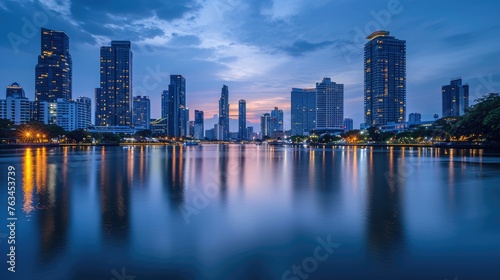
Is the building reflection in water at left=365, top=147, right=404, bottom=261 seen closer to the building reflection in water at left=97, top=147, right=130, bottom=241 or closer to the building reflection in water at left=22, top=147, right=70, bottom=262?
the building reflection in water at left=97, top=147, right=130, bottom=241

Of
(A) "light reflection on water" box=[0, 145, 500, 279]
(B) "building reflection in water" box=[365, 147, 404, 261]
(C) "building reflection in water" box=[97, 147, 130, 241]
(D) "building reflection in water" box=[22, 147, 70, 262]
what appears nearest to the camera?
(A) "light reflection on water" box=[0, 145, 500, 279]

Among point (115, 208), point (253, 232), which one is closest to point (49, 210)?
point (115, 208)

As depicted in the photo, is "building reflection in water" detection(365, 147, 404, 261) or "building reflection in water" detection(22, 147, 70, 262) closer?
"building reflection in water" detection(365, 147, 404, 261)

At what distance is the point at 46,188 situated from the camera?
70.3 ft

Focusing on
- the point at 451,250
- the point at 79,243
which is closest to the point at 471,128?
the point at 451,250

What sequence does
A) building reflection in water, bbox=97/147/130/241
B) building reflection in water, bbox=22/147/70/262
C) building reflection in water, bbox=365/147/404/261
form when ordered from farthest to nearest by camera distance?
building reflection in water, bbox=97/147/130/241 < building reflection in water, bbox=22/147/70/262 < building reflection in water, bbox=365/147/404/261

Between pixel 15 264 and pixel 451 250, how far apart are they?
11.9 meters

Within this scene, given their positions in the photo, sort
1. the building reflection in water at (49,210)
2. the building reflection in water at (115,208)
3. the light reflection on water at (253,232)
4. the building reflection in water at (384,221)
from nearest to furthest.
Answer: the light reflection on water at (253,232)
the building reflection in water at (384,221)
the building reflection in water at (49,210)
the building reflection in water at (115,208)

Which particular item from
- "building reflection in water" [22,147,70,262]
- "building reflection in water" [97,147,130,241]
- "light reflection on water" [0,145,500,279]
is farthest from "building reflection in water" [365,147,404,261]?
"building reflection in water" [22,147,70,262]

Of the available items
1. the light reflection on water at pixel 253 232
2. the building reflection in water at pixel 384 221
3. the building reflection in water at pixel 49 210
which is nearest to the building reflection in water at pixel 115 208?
the light reflection on water at pixel 253 232

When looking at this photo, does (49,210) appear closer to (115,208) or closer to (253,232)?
(115,208)

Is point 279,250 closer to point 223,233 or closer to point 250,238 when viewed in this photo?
point 250,238

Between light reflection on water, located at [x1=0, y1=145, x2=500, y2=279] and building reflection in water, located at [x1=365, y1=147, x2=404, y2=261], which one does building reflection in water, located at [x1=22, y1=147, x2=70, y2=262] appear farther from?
building reflection in water, located at [x1=365, y1=147, x2=404, y2=261]

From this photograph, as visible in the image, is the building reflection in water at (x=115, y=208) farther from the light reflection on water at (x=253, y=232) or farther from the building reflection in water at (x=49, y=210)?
the building reflection in water at (x=49, y=210)
